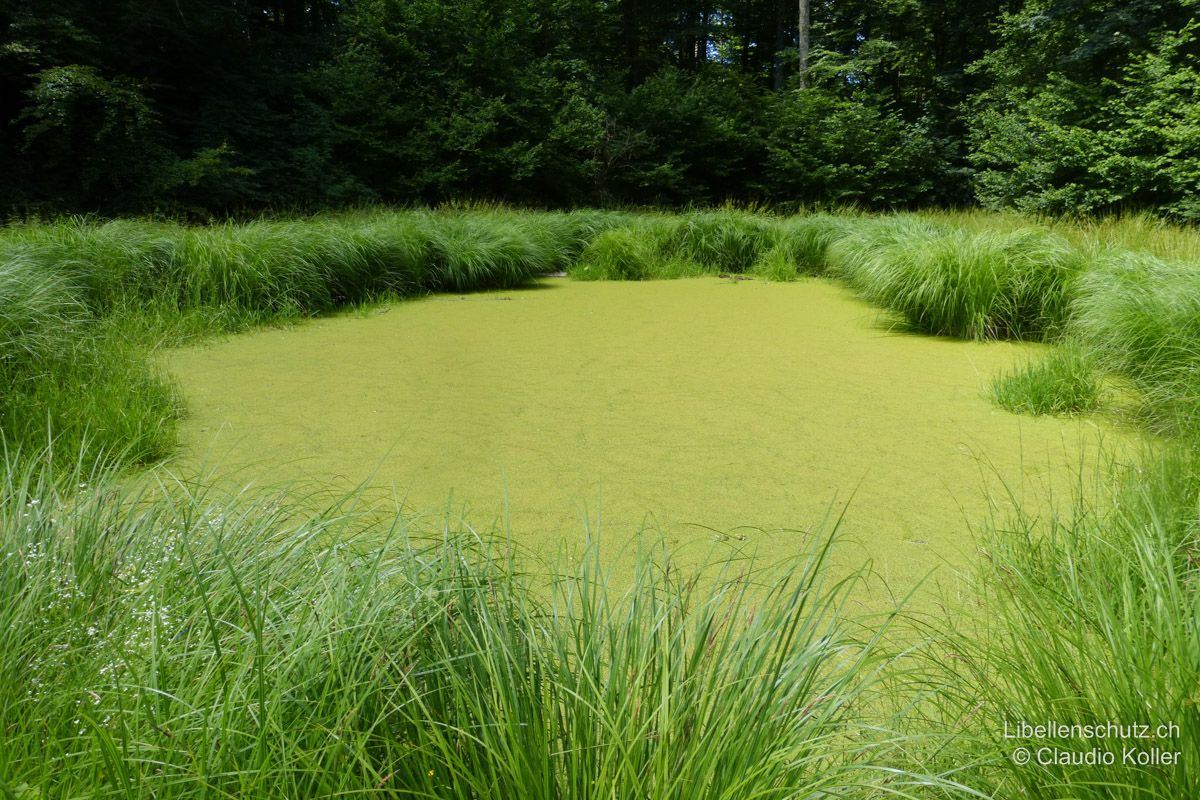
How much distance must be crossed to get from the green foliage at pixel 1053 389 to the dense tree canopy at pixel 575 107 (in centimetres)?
787

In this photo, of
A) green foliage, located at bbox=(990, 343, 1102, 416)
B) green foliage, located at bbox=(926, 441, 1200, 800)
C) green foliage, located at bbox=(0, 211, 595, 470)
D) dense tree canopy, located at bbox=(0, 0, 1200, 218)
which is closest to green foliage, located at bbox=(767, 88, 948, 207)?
dense tree canopy, located at bbox=(0, 0, 1200, 218)

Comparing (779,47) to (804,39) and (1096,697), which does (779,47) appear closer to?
(804,39)

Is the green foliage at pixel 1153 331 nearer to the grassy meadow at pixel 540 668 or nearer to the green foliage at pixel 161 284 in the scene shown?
the grassy meadow at pixel 540 668

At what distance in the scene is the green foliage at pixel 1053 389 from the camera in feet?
8.85

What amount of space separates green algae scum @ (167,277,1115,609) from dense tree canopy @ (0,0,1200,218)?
5923 millimetres

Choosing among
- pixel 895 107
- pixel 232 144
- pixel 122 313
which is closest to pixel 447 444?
pixel 122 313

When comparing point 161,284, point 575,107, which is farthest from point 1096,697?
point 575,107

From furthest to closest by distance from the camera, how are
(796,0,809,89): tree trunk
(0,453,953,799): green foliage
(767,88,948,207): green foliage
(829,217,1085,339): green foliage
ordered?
(796,0,809,89): tree trunk < (767,88,948,207): green foliage < (829,217,1085,339): green foliage < (0,453,953,799): green foliage

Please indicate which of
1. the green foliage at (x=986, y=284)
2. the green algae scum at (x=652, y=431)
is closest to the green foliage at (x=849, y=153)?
the green foliage at (x=986, y=284)

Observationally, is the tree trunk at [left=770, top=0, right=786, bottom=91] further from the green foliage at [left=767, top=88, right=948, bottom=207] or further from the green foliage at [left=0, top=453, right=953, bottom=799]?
the green foliage at [left=0, top=453, right=953, bottom=799]

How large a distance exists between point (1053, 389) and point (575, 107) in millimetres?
10459

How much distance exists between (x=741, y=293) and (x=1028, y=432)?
10.6ft

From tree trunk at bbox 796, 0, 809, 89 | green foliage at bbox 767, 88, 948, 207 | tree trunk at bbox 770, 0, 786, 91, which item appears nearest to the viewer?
green foliage at bbox 767, 88, 948, 207

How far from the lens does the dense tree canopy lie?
27.4 feet
